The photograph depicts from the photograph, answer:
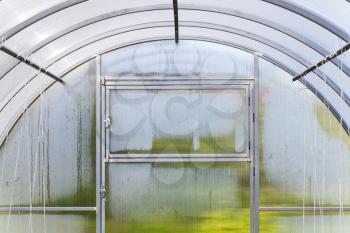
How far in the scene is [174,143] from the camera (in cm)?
817

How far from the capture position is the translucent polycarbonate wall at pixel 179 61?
8188 mm

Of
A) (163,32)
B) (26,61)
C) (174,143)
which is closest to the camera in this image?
(26,61)

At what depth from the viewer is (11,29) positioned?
5465 mm

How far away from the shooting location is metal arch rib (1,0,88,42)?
17.9 feet

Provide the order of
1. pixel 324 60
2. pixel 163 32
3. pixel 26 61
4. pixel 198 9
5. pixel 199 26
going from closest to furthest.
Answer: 1. pixel 324 60
2. pixel 26 61
3. pixel 198 9
4. pixel 199 26
5. pixel 163 32

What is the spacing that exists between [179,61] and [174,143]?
1261 mm

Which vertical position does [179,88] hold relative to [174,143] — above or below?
above

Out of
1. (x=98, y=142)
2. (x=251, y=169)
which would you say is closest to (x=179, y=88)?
(x=98, y=142)

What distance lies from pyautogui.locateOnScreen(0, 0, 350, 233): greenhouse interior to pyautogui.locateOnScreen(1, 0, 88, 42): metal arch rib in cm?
198

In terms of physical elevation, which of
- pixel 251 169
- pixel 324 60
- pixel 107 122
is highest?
pixel 324 60

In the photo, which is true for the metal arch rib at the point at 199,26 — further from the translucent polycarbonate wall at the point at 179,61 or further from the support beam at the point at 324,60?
the translucent polycarbonate wall at the point at 179,61

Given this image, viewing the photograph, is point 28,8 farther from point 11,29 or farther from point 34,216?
point 34,216

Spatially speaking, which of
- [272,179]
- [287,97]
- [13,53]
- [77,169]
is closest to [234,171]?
[272,179]

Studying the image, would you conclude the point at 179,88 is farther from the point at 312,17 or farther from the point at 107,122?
the point at 312,17
